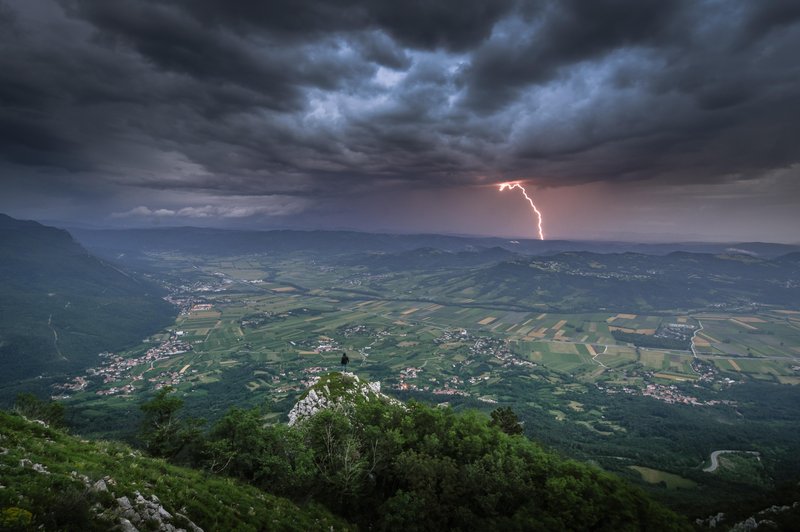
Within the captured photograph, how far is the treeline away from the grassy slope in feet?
16.5

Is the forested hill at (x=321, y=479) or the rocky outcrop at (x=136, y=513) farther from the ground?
the rocky outcrop at (x=136, y=513)

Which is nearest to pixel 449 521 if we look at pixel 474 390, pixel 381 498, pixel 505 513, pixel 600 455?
pixel 505 513

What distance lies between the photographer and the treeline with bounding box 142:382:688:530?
31781 mm

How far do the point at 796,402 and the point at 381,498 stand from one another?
246 m

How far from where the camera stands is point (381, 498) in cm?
3738

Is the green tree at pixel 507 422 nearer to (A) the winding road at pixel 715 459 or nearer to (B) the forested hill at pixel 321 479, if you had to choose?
(B) the forested hill at pixel 321 479

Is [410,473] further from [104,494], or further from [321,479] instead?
[104,494]

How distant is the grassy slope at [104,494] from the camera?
13.8 m

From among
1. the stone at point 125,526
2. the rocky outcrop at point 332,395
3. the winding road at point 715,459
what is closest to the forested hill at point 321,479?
the stone at point 125,526

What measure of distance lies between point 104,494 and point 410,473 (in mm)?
26112

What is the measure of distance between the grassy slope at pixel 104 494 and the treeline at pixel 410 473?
5044 mm

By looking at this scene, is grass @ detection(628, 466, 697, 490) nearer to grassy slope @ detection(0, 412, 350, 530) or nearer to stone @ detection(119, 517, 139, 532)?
grassy slope @ detection(0, 412, 350, 530)

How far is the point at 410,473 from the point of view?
35156mm

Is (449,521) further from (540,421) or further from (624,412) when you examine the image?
(624,412)
